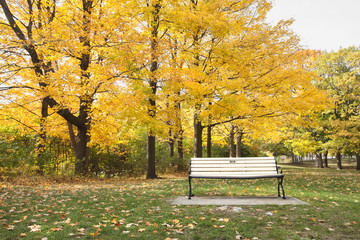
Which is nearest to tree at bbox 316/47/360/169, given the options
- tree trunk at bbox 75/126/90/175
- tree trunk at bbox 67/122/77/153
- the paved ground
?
the paved ground

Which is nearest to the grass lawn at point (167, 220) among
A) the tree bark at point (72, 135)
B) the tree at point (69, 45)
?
the tree at point (69, 45)

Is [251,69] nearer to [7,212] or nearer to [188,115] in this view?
[188,115]

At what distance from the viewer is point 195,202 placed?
5434mm

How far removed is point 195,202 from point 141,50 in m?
7.06

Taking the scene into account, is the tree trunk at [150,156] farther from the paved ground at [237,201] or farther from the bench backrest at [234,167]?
the paved ground at [237,201]

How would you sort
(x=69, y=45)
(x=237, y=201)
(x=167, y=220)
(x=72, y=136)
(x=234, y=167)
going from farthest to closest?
1. (x=72, y=136)
2. (x=69, y=45)
3. (x=234, y=167)
4. (x=237, y=201)
5. (x=167, y=220)

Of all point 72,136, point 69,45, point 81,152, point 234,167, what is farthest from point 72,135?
point 234,167

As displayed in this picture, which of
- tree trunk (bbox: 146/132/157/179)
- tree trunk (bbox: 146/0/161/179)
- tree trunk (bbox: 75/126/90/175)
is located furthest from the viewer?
tree trunk (bbox: 146/132/157/179)

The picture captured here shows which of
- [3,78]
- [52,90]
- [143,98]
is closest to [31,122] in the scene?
[3,78]

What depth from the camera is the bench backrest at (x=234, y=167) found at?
610 centimetres

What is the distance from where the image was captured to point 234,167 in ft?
20.5

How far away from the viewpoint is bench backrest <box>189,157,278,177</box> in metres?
6.10

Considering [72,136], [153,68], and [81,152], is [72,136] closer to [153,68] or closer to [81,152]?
[81,152]

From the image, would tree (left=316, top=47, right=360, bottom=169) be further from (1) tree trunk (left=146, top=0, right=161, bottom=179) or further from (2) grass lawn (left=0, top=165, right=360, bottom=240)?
(2) grass lawn (left=0, top=165, right=360, bottom=240)
